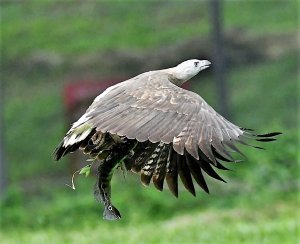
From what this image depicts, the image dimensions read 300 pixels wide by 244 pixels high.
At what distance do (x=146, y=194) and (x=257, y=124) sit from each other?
272 cm

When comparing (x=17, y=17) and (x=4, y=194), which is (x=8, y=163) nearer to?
(x=4, y=194)

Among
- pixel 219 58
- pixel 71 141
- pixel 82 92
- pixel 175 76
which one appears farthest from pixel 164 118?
pixel 82 92

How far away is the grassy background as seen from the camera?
36.8 feet

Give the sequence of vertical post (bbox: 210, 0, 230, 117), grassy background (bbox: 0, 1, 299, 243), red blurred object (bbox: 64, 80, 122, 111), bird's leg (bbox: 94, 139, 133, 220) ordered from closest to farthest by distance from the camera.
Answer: bird's leg (bbox: 94, 139, 133, 220) < grassy background (bbox: 0, 1, 299, 243) < vertical post (bbox: 210, 0, 230, 117) < red blurred object (bbox: 64, 80, 122, 111)

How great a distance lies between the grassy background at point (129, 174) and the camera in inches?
442

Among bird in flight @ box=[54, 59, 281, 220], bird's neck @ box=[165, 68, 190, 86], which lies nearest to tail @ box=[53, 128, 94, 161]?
bird in flight @ box=[54, 59, 281, 220]

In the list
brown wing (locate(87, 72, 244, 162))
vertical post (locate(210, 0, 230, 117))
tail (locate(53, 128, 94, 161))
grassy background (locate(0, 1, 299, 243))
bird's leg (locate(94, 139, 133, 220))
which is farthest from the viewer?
vertical post (locate(210, 0, 230, 117))

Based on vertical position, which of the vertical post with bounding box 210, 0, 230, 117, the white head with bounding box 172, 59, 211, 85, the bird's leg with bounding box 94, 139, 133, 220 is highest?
the white head with bounding box 172, 59, 211, 85

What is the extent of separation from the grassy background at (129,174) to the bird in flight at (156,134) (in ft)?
11.8

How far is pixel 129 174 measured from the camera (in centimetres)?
1290

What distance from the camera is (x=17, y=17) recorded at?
58.2 feet

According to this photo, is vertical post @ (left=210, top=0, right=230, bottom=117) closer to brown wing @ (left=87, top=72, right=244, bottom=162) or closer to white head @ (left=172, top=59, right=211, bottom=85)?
white head @ (left=172, top=59, right=211, bottom=85)

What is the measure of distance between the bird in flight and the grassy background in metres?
→ 3.60

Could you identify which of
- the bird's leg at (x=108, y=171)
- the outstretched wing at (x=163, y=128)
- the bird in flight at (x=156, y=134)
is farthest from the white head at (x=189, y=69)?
the bird's leg at (x=108, y=171)
